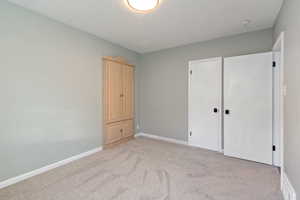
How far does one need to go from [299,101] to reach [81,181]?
8.92 ft

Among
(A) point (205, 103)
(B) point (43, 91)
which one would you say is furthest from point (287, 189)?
(B) point (43, 91)

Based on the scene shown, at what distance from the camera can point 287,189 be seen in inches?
64.0

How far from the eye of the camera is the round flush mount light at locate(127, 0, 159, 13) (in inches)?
74.9

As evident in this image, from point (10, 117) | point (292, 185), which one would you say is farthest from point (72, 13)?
point (292, 185)

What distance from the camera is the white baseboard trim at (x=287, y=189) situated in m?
1.46

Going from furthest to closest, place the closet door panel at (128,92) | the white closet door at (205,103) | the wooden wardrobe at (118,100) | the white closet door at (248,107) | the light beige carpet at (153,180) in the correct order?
the closet door panel at (128,92) → the wooden wardrobe at (118,100) → the white closet door at (205,103) → the white closet door at (248,107) → the light beige carpet at (153,180)

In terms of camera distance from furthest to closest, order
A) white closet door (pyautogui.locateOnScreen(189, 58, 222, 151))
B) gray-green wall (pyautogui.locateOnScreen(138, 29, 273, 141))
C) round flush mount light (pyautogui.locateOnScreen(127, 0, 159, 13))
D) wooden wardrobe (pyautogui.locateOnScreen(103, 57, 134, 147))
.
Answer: wooden wardrobe (pyautogui.locateOnScreen(103, 57, 134, 147)) < white closet door (pyautogui.locateOnScreen(189, 58, 222, 151)) < gray-green wall (pyautogui.locateOnScreen(138, 29, 273, 141)) < round flush mount light (pyautogui.locateOnScreen(127, 0, 159, 13))

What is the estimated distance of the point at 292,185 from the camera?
149 centimetres

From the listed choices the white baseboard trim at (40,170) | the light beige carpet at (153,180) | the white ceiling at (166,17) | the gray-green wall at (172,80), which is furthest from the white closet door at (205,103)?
the white baseboard trim at (40,170)

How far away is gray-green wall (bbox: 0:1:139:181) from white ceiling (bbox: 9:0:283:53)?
0.28 metres

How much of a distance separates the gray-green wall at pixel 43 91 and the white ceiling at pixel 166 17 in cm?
28

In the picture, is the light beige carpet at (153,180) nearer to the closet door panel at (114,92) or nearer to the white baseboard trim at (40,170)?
the white baseboard trim at (40,170)

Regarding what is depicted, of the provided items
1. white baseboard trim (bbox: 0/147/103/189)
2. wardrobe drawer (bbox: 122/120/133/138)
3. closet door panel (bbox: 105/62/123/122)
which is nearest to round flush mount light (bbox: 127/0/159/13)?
closet door panel (bbox: 105/62/123/122)

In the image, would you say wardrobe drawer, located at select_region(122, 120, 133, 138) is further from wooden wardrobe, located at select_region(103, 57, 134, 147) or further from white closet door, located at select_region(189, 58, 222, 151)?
white closet door, located at select_region(189, 58, 222, 151)
